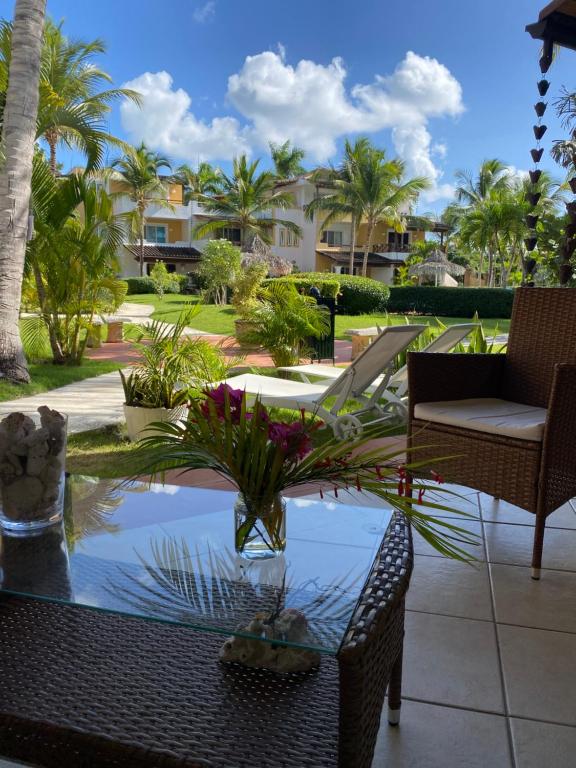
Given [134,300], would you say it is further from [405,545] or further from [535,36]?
[405,545]

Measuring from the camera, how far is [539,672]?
1.93m

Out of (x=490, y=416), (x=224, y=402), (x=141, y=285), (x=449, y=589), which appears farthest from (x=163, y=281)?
(x=224, y=402)

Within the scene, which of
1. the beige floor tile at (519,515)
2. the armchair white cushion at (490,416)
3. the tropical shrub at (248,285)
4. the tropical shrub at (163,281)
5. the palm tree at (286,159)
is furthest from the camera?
the palm tree at (286,159)

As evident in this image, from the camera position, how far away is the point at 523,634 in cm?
215

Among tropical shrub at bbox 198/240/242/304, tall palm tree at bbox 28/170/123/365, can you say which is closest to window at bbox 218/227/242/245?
tropical shrub at bbox 198/240/242/304

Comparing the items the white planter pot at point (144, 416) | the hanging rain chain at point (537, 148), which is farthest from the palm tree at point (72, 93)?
the hanging rain chain at point (537, 148)

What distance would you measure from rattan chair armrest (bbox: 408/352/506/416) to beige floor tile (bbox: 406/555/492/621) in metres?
0.81

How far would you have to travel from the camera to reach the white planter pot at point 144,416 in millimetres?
4547

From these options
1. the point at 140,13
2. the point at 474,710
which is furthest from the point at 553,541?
the point at 140,13

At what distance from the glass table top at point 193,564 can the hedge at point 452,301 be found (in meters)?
19.7

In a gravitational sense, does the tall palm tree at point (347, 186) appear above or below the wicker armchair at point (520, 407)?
above

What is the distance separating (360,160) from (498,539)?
2839 centimetres

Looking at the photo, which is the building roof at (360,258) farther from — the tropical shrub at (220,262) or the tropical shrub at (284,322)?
the tropical shrub at (284,322)

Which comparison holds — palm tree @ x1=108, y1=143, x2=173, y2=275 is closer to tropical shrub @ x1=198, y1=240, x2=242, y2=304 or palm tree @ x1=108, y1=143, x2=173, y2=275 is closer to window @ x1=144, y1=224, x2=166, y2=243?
window @ x1=144, y1=224, x2=166, y2=243
